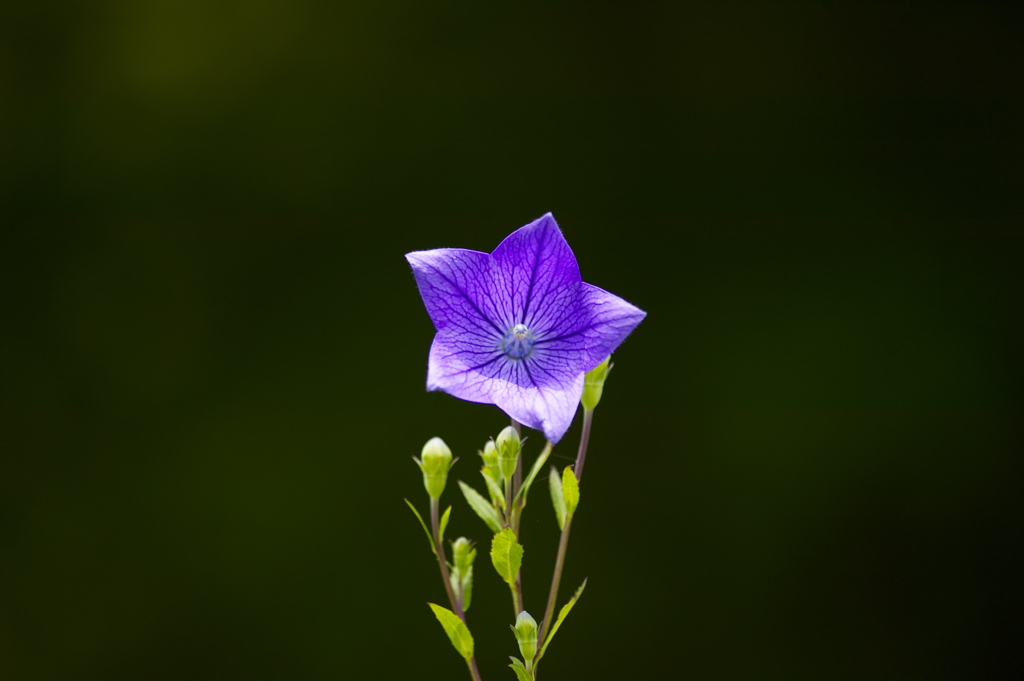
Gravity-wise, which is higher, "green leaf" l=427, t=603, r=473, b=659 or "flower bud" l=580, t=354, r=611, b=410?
"flower bud" l=580, t=354, r=611, b=410

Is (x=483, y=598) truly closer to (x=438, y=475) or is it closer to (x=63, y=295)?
(x=438, y=475)

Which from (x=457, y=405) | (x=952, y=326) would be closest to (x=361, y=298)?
(x=457, y=405)

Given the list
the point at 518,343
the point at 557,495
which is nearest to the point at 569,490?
the point at 557,495

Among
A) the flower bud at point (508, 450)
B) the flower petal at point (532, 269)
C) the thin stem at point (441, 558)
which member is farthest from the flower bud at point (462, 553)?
the flower petal at point (532, 269)

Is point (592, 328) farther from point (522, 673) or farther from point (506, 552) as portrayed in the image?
point (522, 673)

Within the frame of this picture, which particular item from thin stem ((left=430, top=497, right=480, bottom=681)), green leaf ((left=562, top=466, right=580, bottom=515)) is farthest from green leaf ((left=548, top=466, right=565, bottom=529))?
thin stem ((left=430, top=497, right=480, bottom=681))

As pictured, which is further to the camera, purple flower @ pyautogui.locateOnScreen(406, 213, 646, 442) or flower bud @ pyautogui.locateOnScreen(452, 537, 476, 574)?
flower bud @ pyautogui.locateOnScreen(452, 537, 476, 574)

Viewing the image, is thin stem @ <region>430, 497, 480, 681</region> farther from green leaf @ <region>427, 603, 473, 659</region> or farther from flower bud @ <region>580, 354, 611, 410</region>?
flower bud @ <region>580, 354, 611, 410</region>
